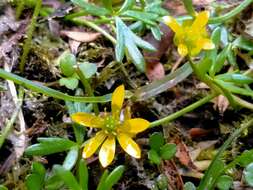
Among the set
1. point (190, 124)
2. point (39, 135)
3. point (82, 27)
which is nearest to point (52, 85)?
point (39, 135)

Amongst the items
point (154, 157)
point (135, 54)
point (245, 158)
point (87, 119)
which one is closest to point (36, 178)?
point (87, 119)

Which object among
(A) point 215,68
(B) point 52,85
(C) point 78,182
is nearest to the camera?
(C) point 78,182

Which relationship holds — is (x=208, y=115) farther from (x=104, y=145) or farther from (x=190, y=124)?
(x=104, y=145)

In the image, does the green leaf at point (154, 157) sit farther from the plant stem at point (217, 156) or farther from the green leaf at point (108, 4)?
the green leaf at point (108, 4)

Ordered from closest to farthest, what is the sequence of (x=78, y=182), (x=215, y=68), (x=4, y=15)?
(x=78, y=182) < (x=215, y=68) < (x=4, y=15)

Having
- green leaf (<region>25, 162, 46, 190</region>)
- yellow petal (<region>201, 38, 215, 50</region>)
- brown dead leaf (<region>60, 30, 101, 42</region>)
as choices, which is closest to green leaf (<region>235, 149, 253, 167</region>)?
yellow petal (<region>201, 38, 215, 50</region>)

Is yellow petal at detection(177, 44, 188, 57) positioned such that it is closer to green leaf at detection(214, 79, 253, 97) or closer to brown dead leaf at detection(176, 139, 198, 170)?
green leaf at detection(214, 79, 253, 97)
